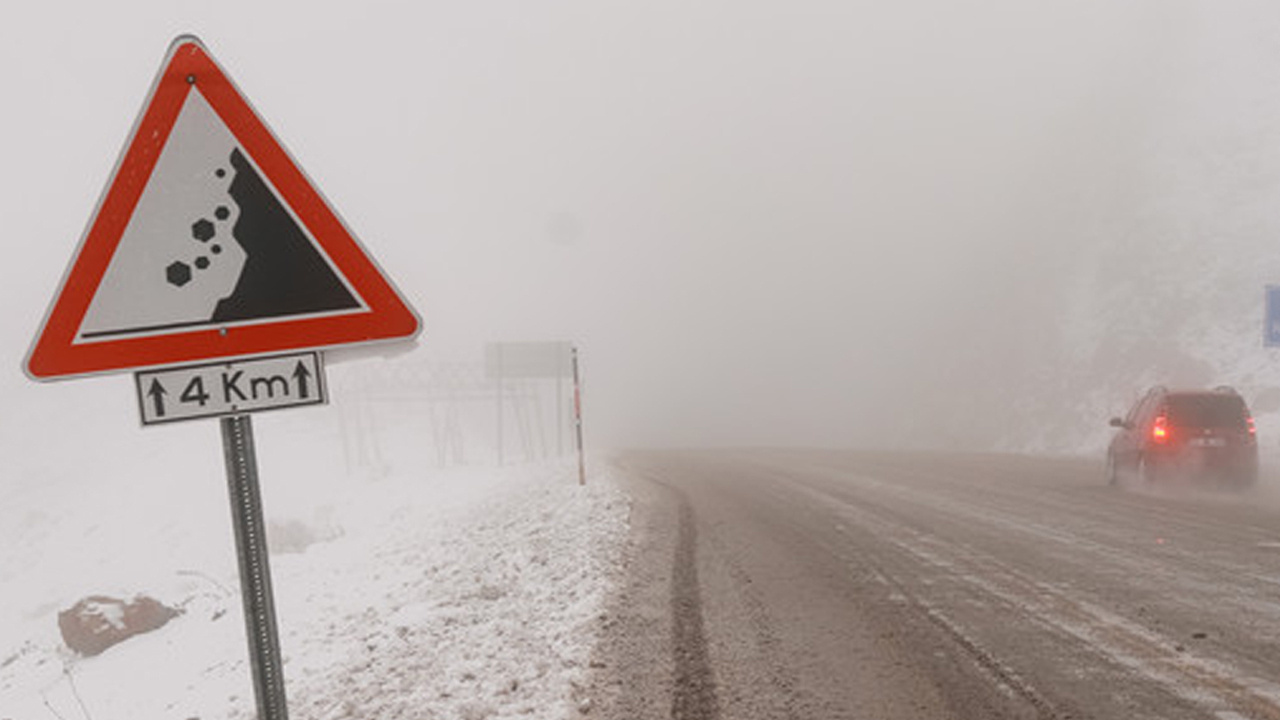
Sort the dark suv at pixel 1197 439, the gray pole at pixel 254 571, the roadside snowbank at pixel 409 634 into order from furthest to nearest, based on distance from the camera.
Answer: the dark suv at pixel 1197 439 < the roadside snowbank at pixel 409 634 < the gray pole at pixel 254 571

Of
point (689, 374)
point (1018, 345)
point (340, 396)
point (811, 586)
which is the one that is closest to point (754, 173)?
point (689, 374)

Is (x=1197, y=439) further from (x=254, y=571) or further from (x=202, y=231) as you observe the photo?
(x=202, y=231)

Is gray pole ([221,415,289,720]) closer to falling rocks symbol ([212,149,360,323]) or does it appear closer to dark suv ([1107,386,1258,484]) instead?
falling rocks symbol ([212,149,360,323])

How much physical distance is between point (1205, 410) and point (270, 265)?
15.0 metres

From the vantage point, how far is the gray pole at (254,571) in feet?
7.01

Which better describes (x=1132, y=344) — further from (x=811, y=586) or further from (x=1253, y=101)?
(x=811, y=586)

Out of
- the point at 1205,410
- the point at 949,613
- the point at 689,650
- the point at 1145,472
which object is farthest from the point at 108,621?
the point at 1205,410

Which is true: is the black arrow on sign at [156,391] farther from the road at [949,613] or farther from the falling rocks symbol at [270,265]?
the road at [949,613]

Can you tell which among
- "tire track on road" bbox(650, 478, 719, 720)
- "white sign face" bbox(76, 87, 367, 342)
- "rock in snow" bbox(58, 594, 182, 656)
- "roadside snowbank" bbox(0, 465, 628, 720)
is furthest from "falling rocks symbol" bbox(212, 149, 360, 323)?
"rock in snow" bbox(58, 594, 182, 656)

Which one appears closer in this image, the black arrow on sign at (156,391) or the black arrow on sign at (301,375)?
the black arrow on sign at (156,391)

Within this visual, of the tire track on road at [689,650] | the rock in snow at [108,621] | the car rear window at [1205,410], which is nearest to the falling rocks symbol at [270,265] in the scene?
the tire track on road at [689,650]

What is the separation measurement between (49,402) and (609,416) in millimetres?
58514

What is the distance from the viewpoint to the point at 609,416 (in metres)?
104

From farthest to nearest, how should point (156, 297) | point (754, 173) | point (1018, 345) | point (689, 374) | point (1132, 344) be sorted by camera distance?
point (754, 173) → point (689, 374) → point (1018, 345) → point (1132, 344) → point (156, 297)
